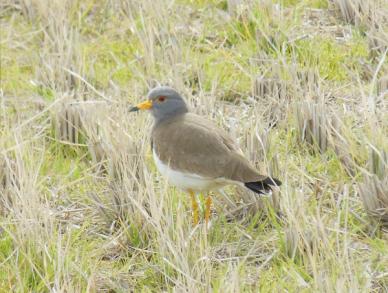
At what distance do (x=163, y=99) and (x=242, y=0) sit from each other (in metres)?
2.36

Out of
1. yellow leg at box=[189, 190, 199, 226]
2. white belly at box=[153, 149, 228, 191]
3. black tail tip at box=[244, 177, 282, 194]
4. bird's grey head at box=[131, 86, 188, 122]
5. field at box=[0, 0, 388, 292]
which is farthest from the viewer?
bird's grey head at box=[131, 86, 188, 122]

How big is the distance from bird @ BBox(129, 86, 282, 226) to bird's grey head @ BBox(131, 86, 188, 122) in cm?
11

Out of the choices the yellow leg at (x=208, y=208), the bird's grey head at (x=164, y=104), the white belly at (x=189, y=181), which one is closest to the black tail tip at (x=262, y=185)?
the white belly at (x=189, y=181)

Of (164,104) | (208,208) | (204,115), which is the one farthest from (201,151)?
(204,115)

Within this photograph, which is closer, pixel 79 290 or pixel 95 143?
pixel 79 290

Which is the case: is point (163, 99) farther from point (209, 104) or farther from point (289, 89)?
point (289, 89)

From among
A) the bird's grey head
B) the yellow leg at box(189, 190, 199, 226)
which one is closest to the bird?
the yellow leg at box(189, 190, 199, 226)

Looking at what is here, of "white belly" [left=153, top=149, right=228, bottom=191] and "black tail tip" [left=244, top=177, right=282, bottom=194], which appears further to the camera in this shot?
"white belly" [left=153, top=149, right=228, bottom=191]

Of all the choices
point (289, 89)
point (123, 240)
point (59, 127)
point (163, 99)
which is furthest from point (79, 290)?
point (289, 89)

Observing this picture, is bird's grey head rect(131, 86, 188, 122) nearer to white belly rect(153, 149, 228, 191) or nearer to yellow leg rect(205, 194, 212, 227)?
white belly rect(153, 149, 228, 191)

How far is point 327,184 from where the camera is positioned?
539 cm

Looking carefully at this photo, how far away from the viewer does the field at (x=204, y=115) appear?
469 cm

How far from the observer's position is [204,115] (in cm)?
631

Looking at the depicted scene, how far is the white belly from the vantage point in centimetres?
514
